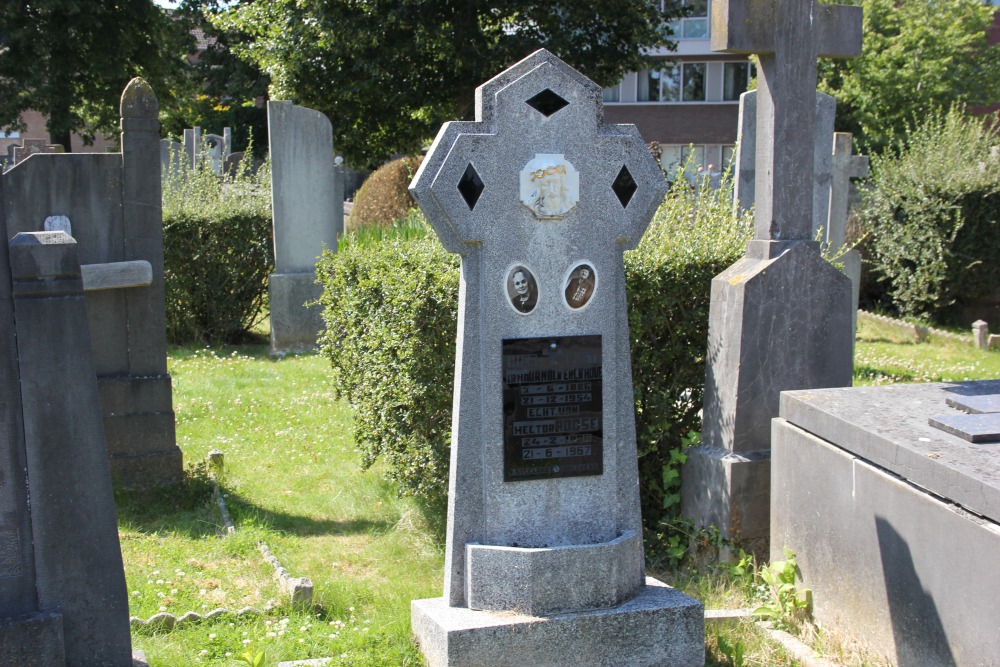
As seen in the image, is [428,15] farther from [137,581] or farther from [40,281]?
[40,281]

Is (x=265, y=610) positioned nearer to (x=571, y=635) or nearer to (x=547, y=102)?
(x=571, y=635)

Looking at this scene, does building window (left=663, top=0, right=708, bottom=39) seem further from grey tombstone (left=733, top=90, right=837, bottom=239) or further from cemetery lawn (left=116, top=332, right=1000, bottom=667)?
cemetery lawn (left=116, top=332, right=1000, bottom=667)

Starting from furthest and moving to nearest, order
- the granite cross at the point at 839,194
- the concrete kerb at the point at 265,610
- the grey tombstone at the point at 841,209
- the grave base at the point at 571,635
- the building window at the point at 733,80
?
the building window at the point at 733,80 → the granite cross at the point at 839,194 → the grey tombstone at the point at 841,209 → the concrete kerb at the point at 265,610 → the grave base at the point at 571,635

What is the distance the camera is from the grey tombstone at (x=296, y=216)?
1160 centimetres

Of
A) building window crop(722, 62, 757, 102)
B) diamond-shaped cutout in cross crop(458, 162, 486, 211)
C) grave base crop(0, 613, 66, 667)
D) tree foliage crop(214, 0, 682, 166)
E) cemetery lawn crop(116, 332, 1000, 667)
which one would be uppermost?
building window crop(722, 62, 757, 102)

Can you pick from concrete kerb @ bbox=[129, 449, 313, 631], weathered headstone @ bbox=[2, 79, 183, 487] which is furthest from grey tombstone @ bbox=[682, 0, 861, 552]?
weathered headstone @ bbox=[2, 79, 183, 487]

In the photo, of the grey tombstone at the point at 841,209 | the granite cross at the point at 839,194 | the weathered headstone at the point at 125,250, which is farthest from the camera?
the granite cross at the point at 839,194

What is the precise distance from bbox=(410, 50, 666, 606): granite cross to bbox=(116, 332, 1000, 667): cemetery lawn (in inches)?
30.4

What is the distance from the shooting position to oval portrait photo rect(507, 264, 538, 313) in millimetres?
3826

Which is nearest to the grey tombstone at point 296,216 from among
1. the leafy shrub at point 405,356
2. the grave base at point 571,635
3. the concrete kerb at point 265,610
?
the leafy shrub at point 405,356

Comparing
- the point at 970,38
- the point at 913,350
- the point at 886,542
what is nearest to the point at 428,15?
the point at 913,350

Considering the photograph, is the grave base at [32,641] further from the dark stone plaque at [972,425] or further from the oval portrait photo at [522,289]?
the dark stone plaque at [972,425]

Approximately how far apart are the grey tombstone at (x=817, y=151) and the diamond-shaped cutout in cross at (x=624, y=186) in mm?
5876

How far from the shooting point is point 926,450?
3.64m
